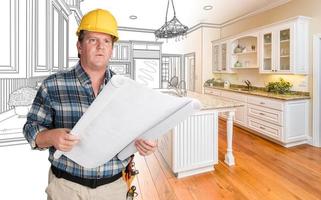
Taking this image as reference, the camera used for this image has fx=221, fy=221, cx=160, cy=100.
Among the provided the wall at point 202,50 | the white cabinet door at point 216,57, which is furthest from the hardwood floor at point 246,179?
the wall at point 202,50

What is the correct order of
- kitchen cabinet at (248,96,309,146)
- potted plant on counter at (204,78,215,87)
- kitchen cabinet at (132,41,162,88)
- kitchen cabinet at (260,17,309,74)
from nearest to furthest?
1. kitchen cabinet at (248,96,309,146)
2. kitchen cabinet at (260,17,309,74)
3. potted plant on counter at (204,78,215,87)
4. kitchen cabinet at (132,41,162,88)

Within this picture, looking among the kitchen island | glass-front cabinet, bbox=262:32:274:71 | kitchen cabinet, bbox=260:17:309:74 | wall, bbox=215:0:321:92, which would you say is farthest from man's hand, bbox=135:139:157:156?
glass-front cabinet, bbox=262:32:274:71

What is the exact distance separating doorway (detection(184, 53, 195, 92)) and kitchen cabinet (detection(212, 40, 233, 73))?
0.88 meters

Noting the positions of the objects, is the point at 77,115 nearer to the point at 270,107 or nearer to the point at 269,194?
the point at 269,194

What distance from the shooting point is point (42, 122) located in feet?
3.01

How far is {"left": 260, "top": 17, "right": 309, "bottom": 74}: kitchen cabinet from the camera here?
3701 mm

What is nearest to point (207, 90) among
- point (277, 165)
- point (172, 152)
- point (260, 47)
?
point (260, 47)

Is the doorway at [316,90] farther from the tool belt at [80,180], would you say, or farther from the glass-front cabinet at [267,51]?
the tool belt at [80,180]

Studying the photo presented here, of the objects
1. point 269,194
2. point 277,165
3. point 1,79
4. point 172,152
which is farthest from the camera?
point 277,165

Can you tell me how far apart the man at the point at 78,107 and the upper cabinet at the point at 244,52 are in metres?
4.59

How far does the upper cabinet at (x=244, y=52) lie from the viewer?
507 cm

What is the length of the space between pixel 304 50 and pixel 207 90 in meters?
2.85

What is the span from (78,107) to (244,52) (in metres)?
4.97

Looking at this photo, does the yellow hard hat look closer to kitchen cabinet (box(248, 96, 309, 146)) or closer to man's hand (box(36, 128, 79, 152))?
man's hand (box(36, 128, 79, 152))
